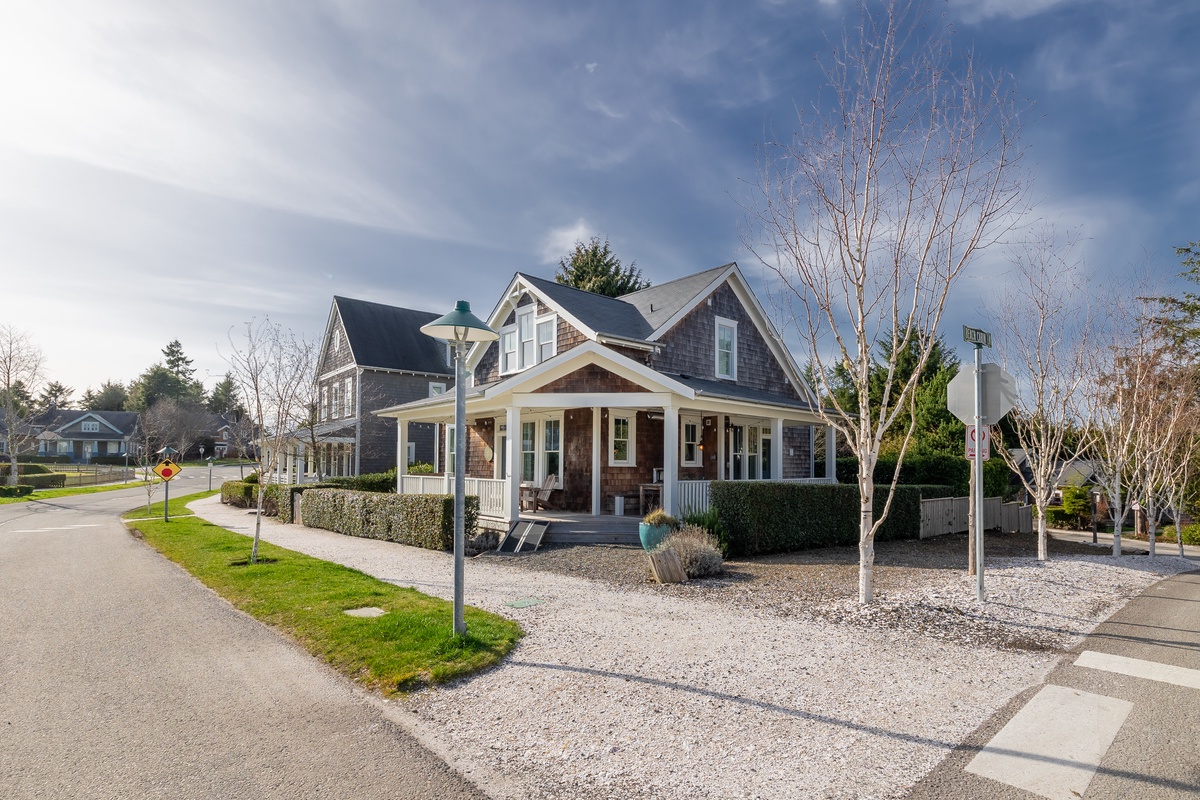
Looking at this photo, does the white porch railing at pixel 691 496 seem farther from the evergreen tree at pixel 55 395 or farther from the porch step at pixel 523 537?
the evergreen tree at pixel 55 395

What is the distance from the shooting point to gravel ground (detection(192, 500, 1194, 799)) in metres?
3.88

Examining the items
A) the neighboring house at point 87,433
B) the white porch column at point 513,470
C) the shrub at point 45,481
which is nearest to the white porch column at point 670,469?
the white porch column at point 513,470

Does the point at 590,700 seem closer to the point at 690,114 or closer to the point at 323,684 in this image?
the point at 323,684

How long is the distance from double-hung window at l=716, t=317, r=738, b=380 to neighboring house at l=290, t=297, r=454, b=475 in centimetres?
1544

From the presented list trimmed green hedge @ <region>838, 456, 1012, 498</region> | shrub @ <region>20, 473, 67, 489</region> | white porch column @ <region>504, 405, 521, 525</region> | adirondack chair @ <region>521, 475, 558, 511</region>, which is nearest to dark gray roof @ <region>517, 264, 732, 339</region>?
white porch column @ <region>504, 405, 521, 525</region>

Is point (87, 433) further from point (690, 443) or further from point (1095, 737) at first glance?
point (1095, 737)

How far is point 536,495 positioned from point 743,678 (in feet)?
38.0

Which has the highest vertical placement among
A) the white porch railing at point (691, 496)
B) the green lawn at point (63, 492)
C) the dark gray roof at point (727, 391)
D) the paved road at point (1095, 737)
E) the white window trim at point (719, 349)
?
the white window trim at point (719, 349)

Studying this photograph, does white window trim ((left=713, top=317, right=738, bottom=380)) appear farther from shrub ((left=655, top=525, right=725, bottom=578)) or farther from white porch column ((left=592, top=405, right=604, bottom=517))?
shrub ((left=655, top=525, right=725, bottom=578))

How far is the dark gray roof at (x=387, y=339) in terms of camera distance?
3158 cm

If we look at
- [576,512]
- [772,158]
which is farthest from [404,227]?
[772,158]

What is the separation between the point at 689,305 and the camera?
19.0 meters

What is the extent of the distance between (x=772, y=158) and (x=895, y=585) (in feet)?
21.3

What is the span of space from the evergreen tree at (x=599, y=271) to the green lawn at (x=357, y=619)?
90.3ft
